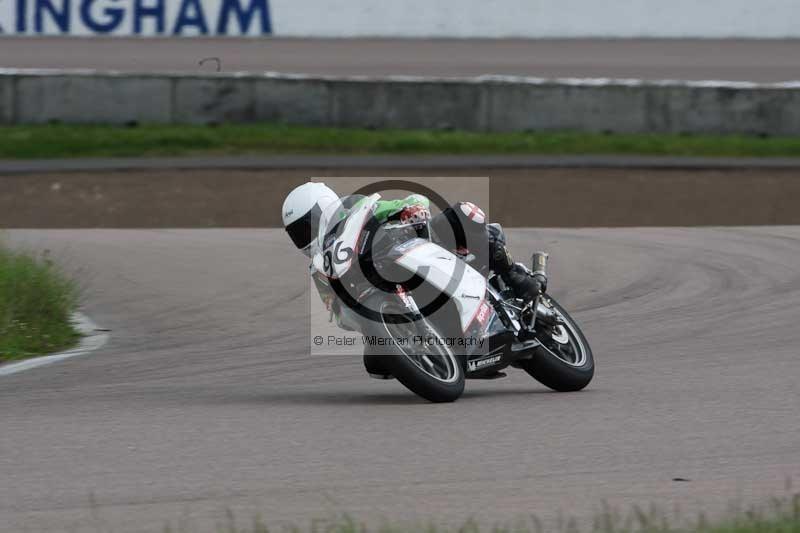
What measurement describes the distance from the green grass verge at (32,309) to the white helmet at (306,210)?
119 inches

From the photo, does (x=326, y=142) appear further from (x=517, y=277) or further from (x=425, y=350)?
(x=425, y=350)

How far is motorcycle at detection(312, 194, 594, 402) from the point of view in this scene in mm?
6543

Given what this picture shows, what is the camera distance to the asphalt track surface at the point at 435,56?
2259 cm

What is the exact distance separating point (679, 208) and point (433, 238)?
1123 centimetres

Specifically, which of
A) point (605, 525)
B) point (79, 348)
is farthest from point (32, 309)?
point (605, 525)

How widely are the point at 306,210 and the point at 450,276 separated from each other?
0.79 metres

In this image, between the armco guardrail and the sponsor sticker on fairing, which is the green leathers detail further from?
the armco guardrail

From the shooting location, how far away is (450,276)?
6.78 metres

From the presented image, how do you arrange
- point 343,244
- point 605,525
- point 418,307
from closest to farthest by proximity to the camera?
point 605,525 < point 343,244 < point 418,307

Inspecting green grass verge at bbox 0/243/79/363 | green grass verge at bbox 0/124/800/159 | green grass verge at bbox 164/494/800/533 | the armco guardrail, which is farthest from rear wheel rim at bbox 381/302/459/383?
the armco guardrail

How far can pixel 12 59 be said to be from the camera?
22.6 m

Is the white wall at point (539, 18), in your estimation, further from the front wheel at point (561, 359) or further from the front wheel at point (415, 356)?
the front wheel at point (415, 356)

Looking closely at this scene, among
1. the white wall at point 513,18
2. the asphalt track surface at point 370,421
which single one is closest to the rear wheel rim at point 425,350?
the asphalt track surface at point 370,421

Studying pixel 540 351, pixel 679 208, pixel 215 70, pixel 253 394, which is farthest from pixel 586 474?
pixel 215 70
